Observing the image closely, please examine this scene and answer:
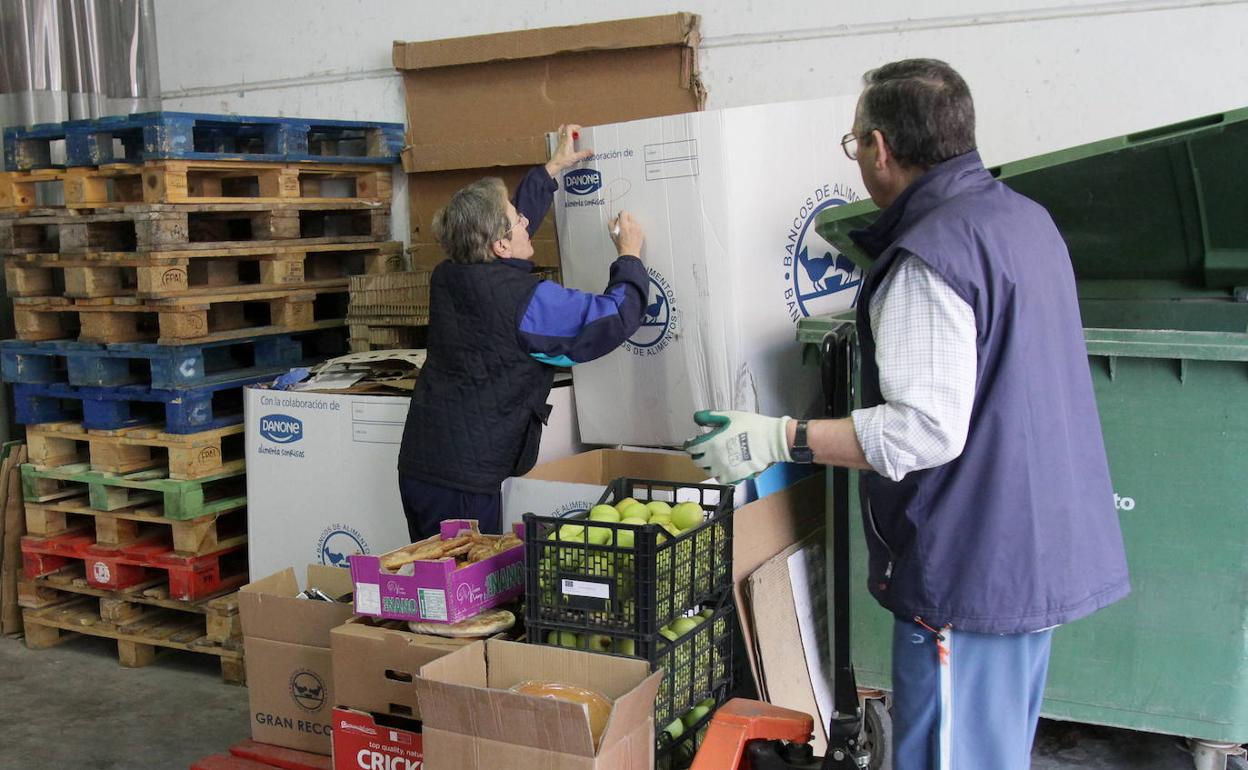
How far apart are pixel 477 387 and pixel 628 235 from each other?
2.07 feet

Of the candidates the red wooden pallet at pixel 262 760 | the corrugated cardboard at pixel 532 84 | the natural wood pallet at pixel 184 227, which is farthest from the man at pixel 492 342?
the natural wood pallet at pixel 184 227

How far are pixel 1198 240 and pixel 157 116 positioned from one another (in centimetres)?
356

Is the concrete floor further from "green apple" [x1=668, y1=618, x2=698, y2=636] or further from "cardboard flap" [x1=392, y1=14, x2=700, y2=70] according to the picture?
"cardboard flap" [x1=392, y1=14, x2=700, y2=70]

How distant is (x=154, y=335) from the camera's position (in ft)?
15.3

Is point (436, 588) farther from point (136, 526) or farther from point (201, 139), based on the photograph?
point (201, 139)

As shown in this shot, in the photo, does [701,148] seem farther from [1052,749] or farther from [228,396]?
[228,396]

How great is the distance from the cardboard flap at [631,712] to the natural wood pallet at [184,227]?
2.83 metres

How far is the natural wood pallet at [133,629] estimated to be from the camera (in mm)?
4555

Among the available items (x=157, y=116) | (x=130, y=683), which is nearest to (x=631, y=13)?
(x=157, y=116)

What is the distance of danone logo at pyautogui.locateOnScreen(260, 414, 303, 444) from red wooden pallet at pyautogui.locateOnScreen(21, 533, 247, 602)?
67 centimetres

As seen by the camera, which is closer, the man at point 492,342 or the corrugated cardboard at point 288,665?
the corrugated cardboard at point 288,665

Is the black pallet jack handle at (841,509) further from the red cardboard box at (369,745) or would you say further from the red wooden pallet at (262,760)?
the red wooden pallet at (262,760)

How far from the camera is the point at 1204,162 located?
126 inches

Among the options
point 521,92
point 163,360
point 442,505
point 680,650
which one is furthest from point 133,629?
point 680,650
